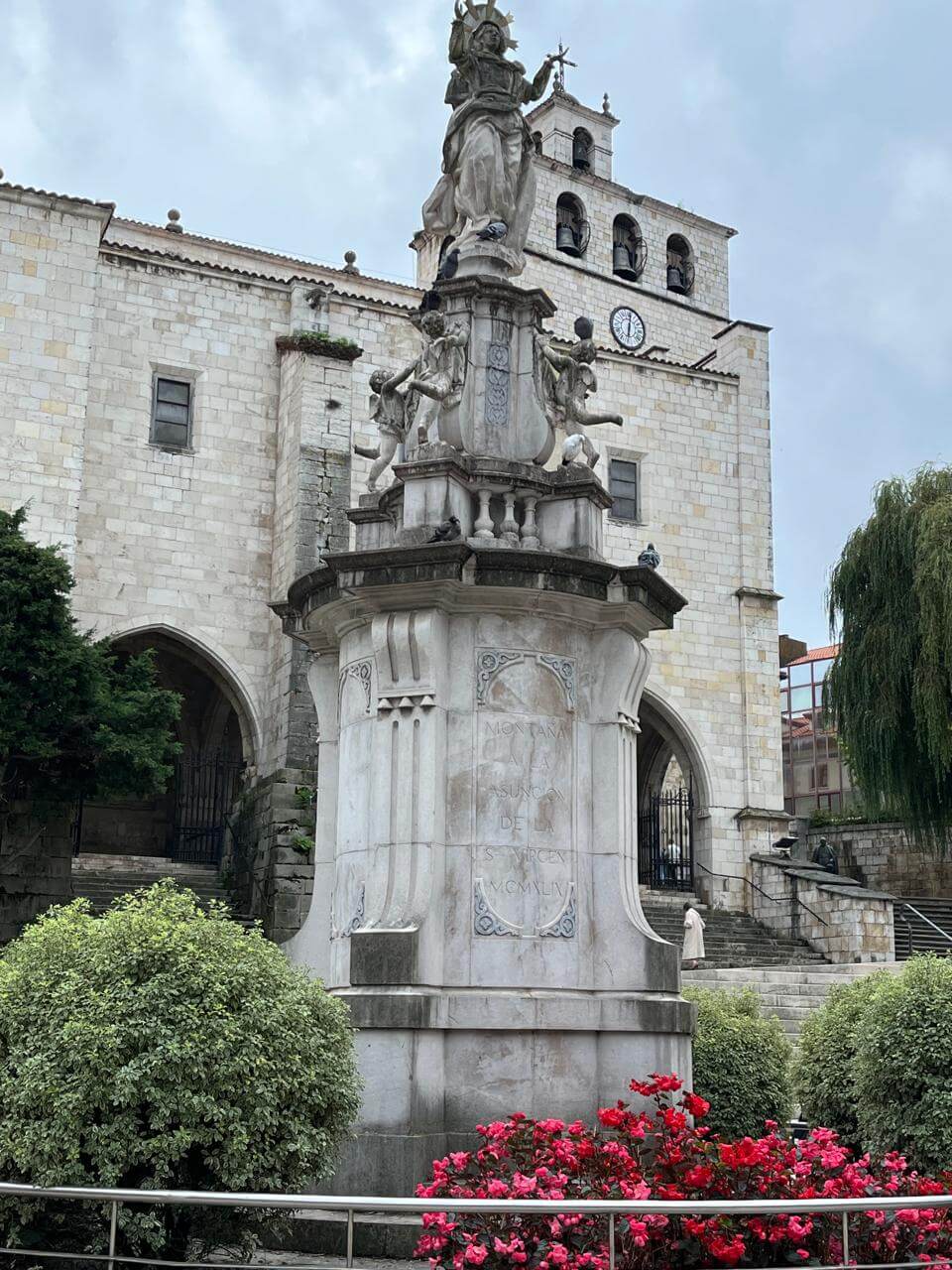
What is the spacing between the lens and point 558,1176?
5.65 meters

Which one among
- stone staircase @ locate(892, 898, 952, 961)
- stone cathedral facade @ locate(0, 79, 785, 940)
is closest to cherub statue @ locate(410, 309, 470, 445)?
stone cathedral facade @ locate(0, 79, 785, 940)

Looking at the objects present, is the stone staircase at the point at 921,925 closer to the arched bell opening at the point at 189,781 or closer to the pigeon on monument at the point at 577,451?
the arched bell opening at the point at 189,781

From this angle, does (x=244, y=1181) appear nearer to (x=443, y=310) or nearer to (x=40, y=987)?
(x=40, y=987)

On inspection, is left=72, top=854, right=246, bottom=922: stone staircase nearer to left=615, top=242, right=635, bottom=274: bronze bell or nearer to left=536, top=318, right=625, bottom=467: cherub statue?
left=536, top=318, right=625, bottom=467: cherub statue

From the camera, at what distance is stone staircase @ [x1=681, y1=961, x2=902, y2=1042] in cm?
1998

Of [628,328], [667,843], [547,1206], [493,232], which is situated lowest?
[547,1206]

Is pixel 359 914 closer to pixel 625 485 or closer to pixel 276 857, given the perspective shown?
pixel 276 857

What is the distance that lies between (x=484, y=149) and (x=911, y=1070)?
21.8 ft

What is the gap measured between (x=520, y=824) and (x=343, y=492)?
1897 centimetres

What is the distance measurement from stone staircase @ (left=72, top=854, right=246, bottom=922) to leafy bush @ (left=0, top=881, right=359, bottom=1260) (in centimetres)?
1717

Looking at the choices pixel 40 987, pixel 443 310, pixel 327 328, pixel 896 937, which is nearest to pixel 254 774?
pixel 327 328

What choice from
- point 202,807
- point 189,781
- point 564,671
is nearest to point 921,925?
point 202,807

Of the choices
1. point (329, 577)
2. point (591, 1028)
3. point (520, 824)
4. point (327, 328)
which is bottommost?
point (591, 1028)

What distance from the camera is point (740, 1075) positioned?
35.3 feet
